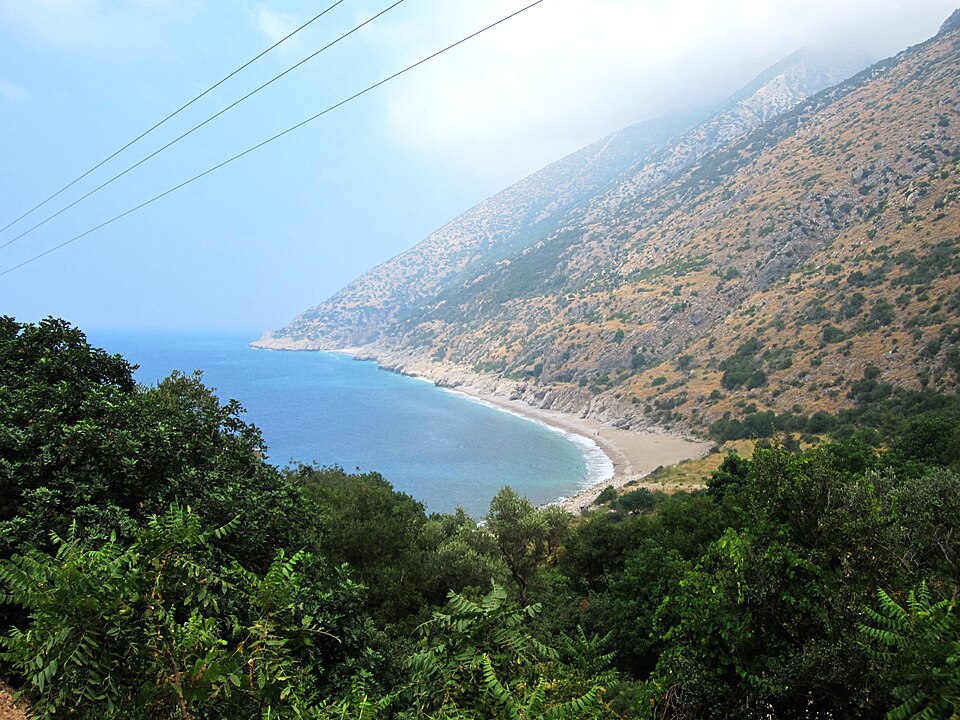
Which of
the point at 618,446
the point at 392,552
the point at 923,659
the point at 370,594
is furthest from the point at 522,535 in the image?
the point at 618,446

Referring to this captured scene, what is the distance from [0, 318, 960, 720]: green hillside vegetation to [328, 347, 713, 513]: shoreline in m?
32.6

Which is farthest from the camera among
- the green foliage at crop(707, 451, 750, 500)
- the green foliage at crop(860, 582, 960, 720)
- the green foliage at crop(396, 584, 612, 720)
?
the green foliage at crop(707, 451, 750, 500)

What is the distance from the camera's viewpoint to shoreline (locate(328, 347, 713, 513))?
2229 inches

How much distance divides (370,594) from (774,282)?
88182 millimetres

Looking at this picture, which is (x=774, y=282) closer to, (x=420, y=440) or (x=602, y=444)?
(x=602, y=444)

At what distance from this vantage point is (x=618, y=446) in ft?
245

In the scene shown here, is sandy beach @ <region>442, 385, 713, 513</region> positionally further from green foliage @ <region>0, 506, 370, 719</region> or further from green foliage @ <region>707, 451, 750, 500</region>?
Answer: green foliage @ <region>0, 506, 370, 719</region>

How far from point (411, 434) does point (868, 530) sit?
81921mm

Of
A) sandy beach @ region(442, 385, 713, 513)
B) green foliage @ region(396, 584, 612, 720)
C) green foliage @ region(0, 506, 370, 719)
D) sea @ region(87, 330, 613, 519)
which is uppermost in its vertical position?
green foliage @ region(0, 506, 370, 719)

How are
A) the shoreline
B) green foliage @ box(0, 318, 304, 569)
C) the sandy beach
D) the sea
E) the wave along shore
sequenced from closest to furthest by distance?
green foliage @ box(0, 318, 304, 569) < the shoreline < the sandy beach < the wave along shore < the sea

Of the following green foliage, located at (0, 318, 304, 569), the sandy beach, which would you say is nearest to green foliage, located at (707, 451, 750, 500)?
the sandy beach

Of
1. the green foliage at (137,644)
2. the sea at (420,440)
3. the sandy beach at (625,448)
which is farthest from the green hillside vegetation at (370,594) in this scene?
the sandy beach at (625,448)

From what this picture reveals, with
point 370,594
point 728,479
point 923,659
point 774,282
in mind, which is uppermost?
point 923,659

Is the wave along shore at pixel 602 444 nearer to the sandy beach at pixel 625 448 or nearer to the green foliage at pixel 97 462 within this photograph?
the sandy beach at pixel 625 448
